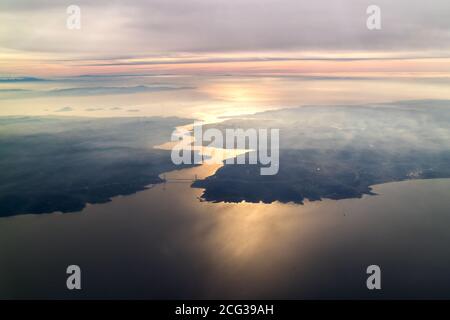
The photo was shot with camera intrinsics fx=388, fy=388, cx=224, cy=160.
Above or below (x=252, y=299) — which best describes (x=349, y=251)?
above

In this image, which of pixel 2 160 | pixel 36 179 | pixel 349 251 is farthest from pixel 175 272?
pixel 2 160

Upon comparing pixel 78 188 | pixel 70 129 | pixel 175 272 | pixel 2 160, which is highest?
pixel 70 129

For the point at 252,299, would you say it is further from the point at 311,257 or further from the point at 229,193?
the point at 229,193

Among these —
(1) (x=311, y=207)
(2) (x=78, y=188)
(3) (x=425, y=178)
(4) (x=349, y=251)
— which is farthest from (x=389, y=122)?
(2) (x=78, y=188)

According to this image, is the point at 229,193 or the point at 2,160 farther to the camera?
the point at 2,160

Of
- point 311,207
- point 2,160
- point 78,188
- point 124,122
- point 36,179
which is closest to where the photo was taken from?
point 311,207

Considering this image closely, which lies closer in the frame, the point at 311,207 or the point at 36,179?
the point at 311,207

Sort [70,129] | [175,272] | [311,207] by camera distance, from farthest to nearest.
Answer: [70,129]
[311,207]
[175,272]

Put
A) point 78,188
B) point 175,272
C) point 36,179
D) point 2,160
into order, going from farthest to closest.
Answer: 1. point 2,160
2. point 36,179
3. point 78,188
4. point 175,272

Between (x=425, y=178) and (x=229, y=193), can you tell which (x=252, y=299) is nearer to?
(x=229, y=193)
